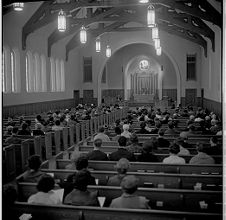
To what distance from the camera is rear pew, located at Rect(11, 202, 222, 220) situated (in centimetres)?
342

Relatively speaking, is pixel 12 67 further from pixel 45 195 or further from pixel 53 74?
pixel 45 195

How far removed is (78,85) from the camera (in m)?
24.7

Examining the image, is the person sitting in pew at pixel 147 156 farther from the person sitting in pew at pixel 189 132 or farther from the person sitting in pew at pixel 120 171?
the person sitting in pew at pixel 189 132

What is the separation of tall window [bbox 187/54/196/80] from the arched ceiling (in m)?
1.83

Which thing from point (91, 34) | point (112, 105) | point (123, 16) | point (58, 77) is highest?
point (123, 16)

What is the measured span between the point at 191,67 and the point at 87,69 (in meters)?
6.86

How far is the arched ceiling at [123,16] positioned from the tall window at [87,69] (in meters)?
2.10

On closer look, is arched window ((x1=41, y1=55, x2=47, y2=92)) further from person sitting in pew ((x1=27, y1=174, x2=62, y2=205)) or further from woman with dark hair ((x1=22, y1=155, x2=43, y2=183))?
person sitting in pew ((x1=27, y1=174, x2=62, y2=205))

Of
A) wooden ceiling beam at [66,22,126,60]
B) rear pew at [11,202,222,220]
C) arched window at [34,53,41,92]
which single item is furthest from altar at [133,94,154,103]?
rear pew at [11,202,222,220]

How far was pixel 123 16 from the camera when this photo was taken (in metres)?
18.4

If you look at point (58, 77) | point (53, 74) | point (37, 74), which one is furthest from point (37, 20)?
point (58, 77)

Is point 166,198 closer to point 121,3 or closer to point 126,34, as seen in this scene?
point 121,3

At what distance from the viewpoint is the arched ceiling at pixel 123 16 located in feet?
44.5

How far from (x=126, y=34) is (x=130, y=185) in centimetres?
2051
